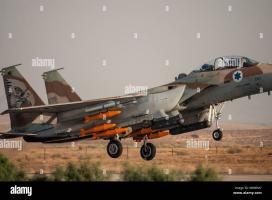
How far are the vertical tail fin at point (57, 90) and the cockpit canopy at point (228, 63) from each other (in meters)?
6.95

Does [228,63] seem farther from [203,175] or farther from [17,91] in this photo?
[17,91]

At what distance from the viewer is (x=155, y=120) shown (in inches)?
1109

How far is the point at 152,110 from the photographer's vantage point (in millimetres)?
28469

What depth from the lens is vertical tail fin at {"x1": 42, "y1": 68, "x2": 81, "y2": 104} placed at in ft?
107

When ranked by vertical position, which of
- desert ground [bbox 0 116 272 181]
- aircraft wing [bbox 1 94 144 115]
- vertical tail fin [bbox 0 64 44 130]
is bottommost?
desert ground [bbox 0 116 272 181]

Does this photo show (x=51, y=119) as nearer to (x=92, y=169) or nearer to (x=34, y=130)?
(x=34, y=130)

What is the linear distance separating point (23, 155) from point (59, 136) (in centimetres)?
1018

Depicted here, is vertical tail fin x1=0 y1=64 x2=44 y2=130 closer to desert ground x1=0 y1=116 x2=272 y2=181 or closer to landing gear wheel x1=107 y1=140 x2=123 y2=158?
desert ground x1=0 y1=116 x2=272 y2=181

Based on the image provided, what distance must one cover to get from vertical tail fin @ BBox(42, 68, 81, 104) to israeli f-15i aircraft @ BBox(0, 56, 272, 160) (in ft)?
7.98

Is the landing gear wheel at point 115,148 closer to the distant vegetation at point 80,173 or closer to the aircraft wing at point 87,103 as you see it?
the aircraft wing at point 87,103

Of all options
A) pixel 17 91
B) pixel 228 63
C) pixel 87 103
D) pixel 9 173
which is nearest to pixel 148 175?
pixel 87 103

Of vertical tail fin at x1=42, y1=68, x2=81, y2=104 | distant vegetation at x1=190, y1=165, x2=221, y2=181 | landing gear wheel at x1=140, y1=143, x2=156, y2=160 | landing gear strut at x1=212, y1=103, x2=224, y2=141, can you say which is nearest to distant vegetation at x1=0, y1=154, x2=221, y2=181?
distant vegetation at x1=190, y1=165, x2=221, y2=181
